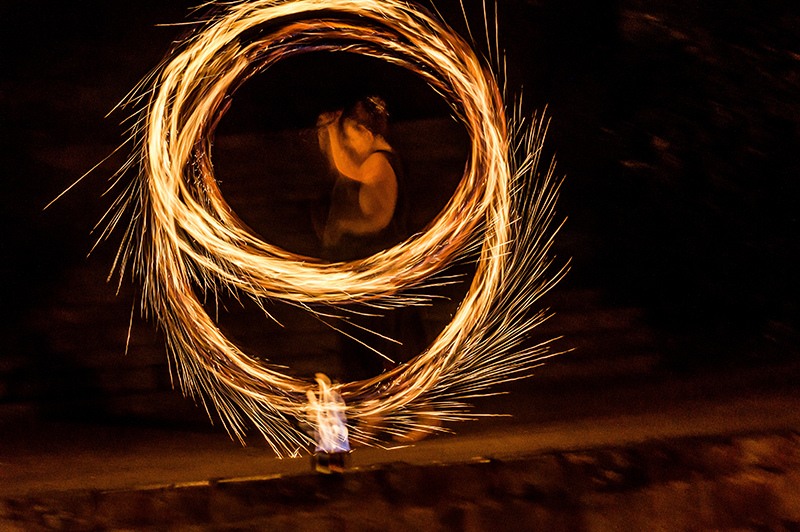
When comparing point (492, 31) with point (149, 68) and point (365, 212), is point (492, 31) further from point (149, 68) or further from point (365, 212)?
point (149, 68)

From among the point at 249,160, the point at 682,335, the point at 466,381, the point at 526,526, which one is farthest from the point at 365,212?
the point at 682,335

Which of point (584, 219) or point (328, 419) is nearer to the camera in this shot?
point (328, 419)

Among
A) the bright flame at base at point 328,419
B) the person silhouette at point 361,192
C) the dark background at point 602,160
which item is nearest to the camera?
the person silhouette at point 361,192

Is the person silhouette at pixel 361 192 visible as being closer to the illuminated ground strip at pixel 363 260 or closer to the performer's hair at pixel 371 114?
the performer's hair at pixel 371 114

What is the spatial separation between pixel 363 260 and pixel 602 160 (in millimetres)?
1585

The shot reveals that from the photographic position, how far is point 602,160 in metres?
3.16

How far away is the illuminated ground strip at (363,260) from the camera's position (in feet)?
9.27

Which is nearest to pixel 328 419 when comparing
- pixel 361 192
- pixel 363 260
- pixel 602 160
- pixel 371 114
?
pixel 363 260

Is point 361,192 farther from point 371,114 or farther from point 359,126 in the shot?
point 371,114

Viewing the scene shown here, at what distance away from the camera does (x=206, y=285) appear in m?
3.26

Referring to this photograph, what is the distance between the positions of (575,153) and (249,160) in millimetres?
2004

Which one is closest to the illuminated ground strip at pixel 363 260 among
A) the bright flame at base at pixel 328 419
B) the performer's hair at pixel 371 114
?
the bright flame at base at pixel 328 419

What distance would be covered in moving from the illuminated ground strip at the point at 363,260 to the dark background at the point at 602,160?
0.29m

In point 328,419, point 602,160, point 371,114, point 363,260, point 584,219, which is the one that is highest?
point 371,114
